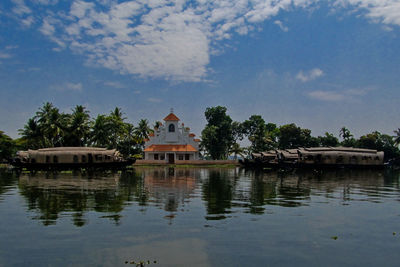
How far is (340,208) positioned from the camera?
12.5 metres

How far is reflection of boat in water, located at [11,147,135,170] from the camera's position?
124 feet

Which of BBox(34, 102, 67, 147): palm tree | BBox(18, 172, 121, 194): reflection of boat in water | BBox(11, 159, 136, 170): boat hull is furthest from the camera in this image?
BBox(34, 102, 67, 147): palm tree

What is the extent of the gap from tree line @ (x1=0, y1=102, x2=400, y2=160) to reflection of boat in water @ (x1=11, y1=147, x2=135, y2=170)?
16869mm

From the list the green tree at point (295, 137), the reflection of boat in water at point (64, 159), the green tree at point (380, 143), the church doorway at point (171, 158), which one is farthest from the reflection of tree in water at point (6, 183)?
the green tree at point (380, 143)

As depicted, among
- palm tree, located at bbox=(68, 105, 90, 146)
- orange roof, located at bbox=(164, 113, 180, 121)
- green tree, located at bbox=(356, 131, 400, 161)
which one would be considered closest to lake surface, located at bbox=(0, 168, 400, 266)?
palm tree, located at bbox=(68, 105, 90, 146)

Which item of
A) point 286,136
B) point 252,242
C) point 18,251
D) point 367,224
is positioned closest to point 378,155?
point 286,136

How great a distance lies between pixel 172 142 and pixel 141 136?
11.6 meters

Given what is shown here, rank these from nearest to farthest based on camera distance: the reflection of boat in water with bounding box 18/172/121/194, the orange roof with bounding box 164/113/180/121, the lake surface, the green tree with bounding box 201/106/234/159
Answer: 1. the lake surface
2. the reflection of boat in water with bounding box 18/172/121/194
3. the orange roof with bounding box 164/113/180/121
4. the green tree with bounding box 201/106/234/159

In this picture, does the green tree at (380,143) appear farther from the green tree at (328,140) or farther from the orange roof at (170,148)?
the orange roof at (170,148)

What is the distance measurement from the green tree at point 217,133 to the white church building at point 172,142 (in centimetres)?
341

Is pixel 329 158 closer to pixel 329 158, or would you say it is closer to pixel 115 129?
pixel 329 158

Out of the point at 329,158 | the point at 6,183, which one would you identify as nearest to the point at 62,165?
the point at 6,183

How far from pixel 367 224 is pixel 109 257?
24.6 feet

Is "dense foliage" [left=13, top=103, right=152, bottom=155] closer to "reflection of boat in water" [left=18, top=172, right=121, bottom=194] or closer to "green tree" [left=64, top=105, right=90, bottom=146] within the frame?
"green tree" [left=64, top=105, right=90, bottom=146]
